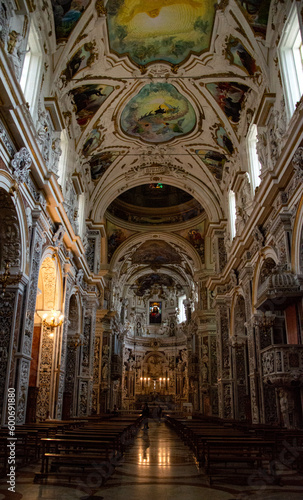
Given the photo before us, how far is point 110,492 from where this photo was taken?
543 cm

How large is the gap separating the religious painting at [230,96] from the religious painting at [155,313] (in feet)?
101

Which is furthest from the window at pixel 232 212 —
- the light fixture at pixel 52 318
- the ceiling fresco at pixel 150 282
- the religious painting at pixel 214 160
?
the ceiling fresco at pixel 150 282

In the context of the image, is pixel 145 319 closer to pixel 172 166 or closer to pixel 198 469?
pixel 172 166

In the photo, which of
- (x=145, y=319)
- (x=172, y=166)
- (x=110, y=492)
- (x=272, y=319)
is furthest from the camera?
(x=145, y=319)

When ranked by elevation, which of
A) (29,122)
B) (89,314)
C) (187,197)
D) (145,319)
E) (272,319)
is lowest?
(272,319)

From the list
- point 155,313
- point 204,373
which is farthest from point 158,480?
point 155,313

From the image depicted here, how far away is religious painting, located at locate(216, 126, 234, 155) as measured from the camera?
17.7 m

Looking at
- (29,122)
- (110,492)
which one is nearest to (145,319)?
(29,122)

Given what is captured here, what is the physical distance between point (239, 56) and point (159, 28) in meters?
2.77

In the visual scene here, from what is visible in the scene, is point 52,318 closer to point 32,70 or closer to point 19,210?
point 19,210

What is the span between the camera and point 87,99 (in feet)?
52.2

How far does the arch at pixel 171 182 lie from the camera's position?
2125 centimetres

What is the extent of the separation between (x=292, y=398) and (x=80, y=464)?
701cm

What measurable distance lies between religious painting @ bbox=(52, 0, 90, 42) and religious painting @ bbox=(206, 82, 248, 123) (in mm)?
5451
